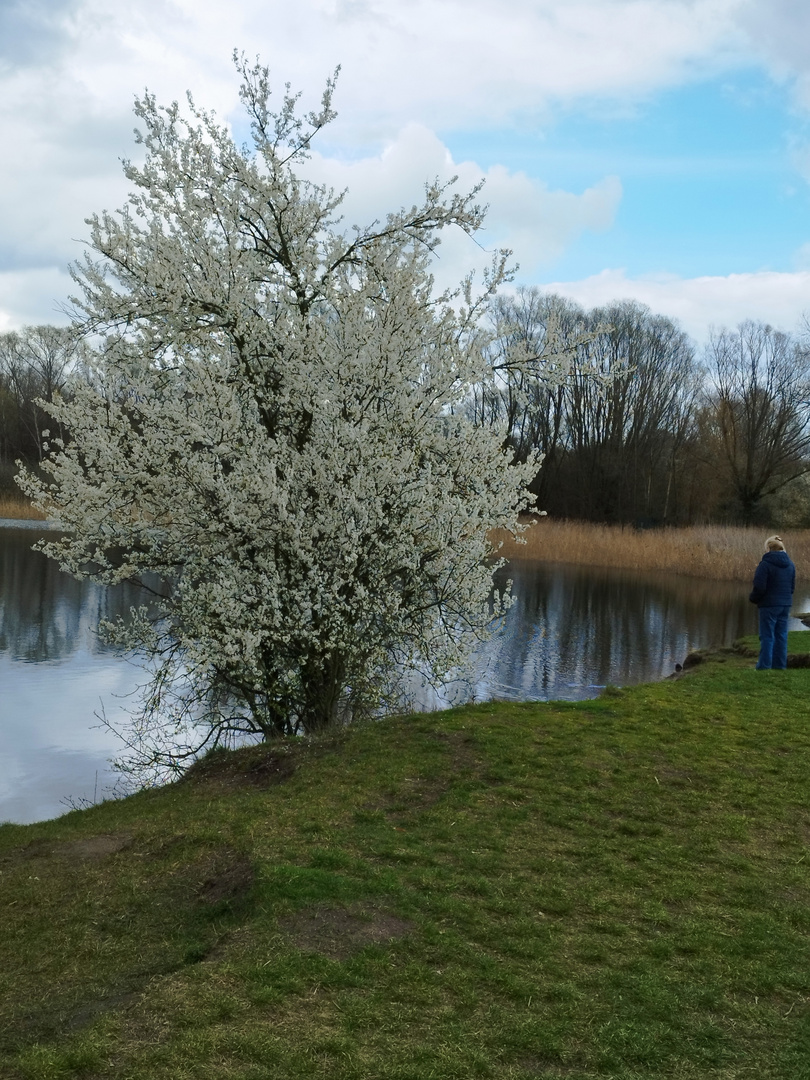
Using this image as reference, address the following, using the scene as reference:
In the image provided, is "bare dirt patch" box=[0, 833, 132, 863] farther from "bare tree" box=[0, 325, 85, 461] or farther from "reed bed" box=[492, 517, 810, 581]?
"bare tree" box=[0, 325, 85, 461]

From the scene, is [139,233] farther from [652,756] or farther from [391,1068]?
[391,1068]

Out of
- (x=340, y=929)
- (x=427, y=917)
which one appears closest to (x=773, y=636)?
(x=427, y=917)

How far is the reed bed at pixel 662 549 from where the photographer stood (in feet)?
115

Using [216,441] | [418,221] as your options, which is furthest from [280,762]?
[418,221]

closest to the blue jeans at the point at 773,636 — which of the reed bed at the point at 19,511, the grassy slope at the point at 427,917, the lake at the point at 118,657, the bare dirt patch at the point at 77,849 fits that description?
the lake at the point at 118,657

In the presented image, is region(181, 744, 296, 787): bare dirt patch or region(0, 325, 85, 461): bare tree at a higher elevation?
region(0, 325, 85, 461): bare tree

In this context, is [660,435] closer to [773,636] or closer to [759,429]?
[759,429]

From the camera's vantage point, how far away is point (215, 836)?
5938mm

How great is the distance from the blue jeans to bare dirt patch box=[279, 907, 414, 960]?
9825 mm

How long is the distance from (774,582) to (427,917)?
9.61 metres

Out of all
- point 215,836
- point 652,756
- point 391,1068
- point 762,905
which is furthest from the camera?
point 652,756

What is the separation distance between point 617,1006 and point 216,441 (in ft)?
18.7

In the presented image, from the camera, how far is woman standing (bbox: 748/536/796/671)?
12.9m

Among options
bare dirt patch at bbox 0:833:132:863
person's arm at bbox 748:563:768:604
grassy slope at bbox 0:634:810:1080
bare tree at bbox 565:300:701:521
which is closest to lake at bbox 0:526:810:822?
bare dirt patch at bbox 0:833:132:863
